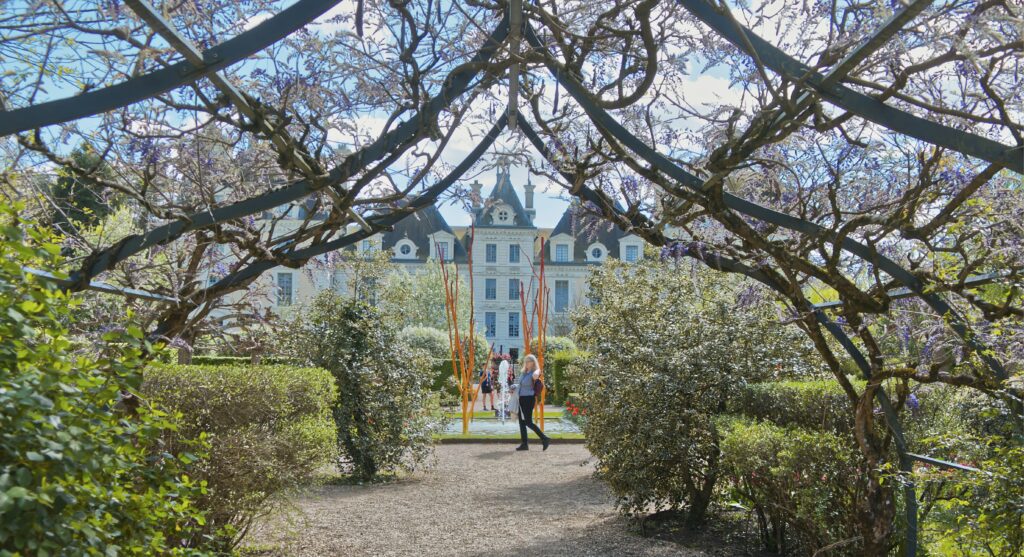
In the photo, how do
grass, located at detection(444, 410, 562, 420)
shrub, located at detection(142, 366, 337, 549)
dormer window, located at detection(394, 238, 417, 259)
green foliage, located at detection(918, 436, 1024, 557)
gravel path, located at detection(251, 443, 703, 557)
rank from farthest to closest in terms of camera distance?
dormer window, located at detection(394, 238, 417, 259) → grass, located at detection(444, 410, 562, 420) → gravel path, located at detection(251, 443, 703, 557) → shrub, located at detection(142, 366, 337, 549) → green foliage, located at detection(918, 436, 1024, 557)

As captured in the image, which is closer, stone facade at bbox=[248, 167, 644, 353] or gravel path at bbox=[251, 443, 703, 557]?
gravel path at bbox=[251, 443, 703, 557]

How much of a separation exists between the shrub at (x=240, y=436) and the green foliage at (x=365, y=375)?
3308mm

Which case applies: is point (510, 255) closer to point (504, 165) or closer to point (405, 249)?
point (405, 249)

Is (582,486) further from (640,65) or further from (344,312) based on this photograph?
(640,65)

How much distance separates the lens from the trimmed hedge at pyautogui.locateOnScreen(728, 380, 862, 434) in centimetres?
530

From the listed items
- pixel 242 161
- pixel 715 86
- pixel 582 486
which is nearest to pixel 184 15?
pixel 242 161

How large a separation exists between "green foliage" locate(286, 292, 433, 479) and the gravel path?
0.43m

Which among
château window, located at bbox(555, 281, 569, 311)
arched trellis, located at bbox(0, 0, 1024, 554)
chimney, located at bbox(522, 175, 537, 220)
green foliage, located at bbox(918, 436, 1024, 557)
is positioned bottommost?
green foliage, located at bbox(918, 436, 1024, 557)

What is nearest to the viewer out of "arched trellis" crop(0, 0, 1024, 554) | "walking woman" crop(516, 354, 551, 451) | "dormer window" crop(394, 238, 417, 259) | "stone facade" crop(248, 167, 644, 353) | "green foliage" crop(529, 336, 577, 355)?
"arched trellis" crop(0, 0, 1024, 554)

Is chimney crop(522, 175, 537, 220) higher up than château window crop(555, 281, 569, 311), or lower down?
higher up

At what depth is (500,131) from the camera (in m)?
4.47

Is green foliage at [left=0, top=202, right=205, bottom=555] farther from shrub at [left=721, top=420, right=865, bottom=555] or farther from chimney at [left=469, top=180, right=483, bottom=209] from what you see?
shrub at [left=721, top=420, right=865, bottom=555]

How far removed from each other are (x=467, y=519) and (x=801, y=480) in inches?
135

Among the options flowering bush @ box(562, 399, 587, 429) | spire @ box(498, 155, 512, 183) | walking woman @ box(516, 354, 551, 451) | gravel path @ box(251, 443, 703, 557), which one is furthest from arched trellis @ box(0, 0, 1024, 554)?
walking woman @ box(516, 354, 551, 451)
